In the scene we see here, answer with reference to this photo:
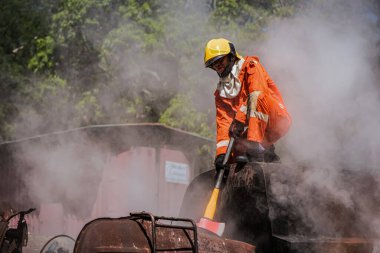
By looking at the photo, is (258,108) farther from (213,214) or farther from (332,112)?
(332,112)

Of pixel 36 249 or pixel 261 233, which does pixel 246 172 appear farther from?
pixel 36 249

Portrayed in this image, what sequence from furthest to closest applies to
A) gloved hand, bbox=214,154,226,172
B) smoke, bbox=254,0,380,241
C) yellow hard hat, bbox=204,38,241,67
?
yellow hard hat, bbox=204,38,241,67 → gloved hand, bbox=214,154,226,172 → smoke, bbox=254,0,380,241

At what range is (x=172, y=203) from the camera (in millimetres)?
12352

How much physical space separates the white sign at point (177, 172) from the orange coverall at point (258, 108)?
7.97m

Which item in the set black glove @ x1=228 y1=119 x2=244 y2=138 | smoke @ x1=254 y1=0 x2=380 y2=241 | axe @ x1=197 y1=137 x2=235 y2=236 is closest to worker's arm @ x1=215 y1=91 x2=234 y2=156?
black glove @ x1=228 y1=119 x2=244 y2=138

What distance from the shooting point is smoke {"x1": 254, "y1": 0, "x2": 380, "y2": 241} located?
329 cm

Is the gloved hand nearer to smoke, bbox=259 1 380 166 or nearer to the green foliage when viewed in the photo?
smoke, bbox=259 1 380 166

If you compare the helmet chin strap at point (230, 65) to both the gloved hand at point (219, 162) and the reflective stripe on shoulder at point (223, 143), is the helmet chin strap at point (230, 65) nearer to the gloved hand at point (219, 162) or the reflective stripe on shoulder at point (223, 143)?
the reflective stripe on shoulder at point (223, 143)

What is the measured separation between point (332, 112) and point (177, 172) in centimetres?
489

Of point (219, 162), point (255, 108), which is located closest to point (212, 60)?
point (255, 108)

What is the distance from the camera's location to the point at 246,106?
4195mm

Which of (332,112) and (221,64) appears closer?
(221,64)

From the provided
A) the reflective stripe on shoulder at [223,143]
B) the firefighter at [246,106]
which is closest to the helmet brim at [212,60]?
the firefighter at [246,106]

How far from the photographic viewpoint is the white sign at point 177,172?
40.6ft
